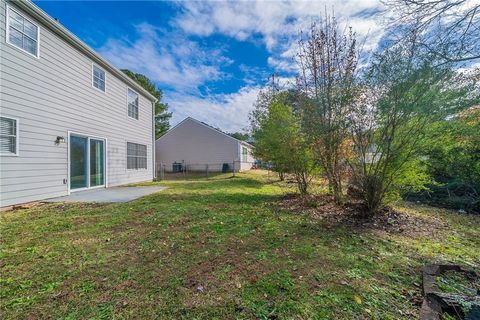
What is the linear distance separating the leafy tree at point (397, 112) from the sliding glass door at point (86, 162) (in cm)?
846

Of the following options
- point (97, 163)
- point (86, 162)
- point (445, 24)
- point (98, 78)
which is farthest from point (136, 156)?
point (445, 24)

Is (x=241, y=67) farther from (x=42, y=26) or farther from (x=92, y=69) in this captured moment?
(x=42, y=26)

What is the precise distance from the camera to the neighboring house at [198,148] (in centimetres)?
2203

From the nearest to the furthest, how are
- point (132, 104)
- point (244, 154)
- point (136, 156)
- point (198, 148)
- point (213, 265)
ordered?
point (213, 265) < point (132, 104) < point (136, 156) < point (198, 148) < point (244, 154)

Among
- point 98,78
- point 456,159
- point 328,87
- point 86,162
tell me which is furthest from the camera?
point 98,78

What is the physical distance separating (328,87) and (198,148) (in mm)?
17915

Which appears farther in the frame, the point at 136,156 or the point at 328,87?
the point at 136,156

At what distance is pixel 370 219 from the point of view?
191 inches

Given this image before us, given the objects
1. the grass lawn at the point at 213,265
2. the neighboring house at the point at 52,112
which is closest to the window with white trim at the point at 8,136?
the neighboring house at the point at 52,112

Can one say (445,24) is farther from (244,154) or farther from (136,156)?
(244,154)

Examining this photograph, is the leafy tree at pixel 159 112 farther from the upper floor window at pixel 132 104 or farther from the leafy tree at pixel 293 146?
the leafy tree at pixel 293 146

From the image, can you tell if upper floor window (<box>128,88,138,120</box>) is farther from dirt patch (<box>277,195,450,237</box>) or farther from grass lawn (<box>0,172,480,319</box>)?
dirt patch (<box>277,195,450,237</box>)

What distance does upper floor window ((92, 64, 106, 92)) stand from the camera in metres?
8.75

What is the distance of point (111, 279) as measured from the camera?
244 centimetres
